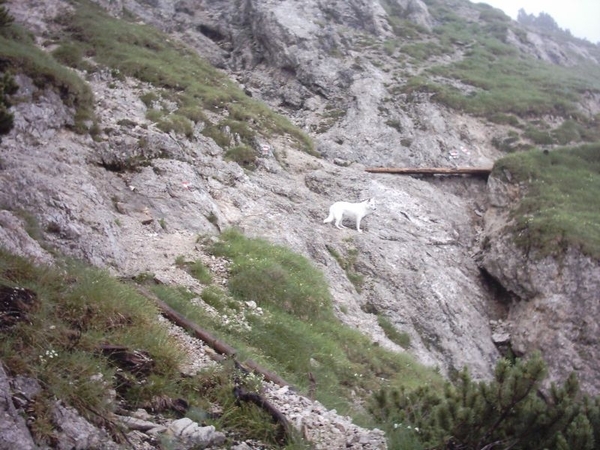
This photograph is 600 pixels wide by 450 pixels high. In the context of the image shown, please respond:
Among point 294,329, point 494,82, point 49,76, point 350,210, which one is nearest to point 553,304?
point 350,210

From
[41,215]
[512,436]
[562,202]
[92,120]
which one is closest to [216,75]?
[92,120]

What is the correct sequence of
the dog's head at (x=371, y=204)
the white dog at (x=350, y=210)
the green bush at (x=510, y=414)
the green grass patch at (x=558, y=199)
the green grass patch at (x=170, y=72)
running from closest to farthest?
the green bush at (x=510, y=414) → the white dog at (x=350, y=210) → the dog's head at (x=371, y=204) → the green grass patch at (x=558, y=199) → the green grass patch at (x=170, y=72)

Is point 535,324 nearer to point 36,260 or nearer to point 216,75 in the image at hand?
point 36,260

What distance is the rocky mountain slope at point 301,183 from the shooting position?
531 inches

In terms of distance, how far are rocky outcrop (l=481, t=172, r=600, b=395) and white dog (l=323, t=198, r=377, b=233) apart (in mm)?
5945

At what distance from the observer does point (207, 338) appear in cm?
920

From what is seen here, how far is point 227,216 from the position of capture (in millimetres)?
18203

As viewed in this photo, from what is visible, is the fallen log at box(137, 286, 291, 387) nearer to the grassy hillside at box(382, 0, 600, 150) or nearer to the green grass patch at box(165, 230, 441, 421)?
the green grass patch at box(165, 230, 441, 421)

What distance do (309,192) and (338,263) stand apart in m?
4.86

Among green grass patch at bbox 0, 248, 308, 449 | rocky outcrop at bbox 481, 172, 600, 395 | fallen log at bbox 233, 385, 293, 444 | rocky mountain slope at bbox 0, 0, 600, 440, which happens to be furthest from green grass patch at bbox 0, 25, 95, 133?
rocky outcrop at bbox 481, 172, 600, 395

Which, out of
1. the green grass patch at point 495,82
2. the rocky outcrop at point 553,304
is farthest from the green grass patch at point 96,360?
the green grass patch at point 495,82

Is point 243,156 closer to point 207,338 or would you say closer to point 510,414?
point 207,338

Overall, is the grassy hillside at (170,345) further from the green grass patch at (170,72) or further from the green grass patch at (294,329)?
the green grass patch at (170,72)

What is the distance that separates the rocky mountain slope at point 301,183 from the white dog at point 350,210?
23.0 inches
